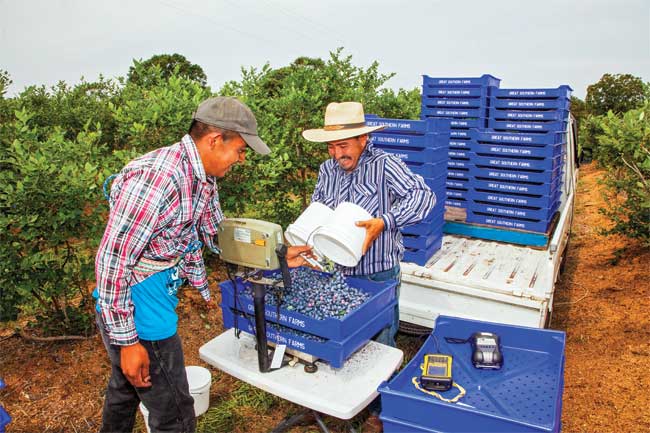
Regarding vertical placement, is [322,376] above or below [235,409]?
above

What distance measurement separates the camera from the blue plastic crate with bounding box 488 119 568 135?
5285 mm

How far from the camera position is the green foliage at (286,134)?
4.92 meters

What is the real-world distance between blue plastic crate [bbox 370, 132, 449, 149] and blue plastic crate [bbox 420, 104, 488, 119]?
136 cm

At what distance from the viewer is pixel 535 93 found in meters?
5.36

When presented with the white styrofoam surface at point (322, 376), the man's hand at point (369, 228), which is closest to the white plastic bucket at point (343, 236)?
the man's hand at point (369, 228)

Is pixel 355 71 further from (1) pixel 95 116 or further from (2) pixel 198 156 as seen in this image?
(2) pixel 198 156

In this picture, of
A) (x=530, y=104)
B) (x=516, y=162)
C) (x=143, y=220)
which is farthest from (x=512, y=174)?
(x=143, y=220)

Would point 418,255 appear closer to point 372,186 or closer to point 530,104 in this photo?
point 372,186

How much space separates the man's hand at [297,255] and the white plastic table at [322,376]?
1.67 feet

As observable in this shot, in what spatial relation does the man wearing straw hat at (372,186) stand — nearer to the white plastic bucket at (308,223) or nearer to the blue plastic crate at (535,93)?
the white plastic bucket at (308,223)

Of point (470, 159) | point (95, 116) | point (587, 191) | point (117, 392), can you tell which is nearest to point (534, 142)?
point (470, 159)

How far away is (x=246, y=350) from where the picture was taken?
104 inches

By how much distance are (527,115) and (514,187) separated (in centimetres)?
90

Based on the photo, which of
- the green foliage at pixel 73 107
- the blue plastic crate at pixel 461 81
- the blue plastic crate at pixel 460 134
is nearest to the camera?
the blue plastic crate at pixel 461 81
